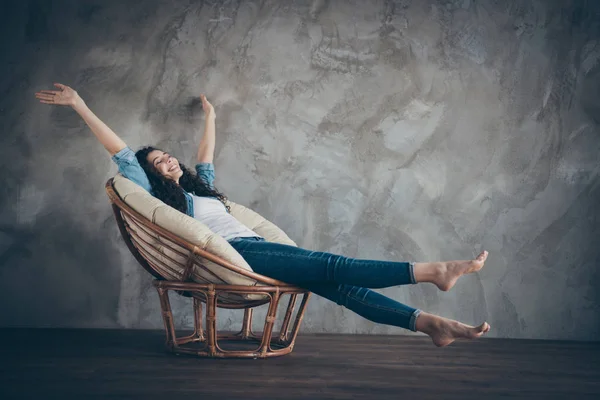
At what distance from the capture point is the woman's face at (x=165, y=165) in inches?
113

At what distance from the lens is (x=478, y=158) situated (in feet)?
11.5

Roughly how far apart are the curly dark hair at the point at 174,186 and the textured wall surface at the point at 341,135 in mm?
503

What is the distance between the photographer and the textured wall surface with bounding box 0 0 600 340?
344 cm

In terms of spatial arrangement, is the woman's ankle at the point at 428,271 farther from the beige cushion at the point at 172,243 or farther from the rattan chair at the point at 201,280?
the beige cushion at the point at 172,243

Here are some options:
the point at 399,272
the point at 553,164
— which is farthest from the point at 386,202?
the point at 399,272

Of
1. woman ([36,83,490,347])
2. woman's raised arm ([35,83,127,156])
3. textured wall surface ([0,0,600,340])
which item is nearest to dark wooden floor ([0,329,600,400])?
woman ([36,83,490,347])

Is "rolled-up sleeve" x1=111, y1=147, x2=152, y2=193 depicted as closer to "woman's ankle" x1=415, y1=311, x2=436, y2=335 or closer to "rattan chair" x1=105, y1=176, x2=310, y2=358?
"rattan chair" x1=105, y1=176, x2=310, y2=358

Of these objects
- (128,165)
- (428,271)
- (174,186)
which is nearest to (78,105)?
(128,165)

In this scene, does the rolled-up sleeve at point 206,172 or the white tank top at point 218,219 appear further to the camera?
the rolled-up sleeve at point 206,172

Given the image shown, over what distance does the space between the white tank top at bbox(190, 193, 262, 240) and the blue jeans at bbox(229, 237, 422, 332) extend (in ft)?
0.54

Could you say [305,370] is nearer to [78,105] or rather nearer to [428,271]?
[428,271]

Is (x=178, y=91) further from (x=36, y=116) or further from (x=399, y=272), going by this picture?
(x=399, y=272)

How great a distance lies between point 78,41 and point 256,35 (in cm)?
99

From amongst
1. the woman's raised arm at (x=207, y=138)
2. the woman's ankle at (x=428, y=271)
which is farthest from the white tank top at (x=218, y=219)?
the woman's ankle at (x=428, y=271)
